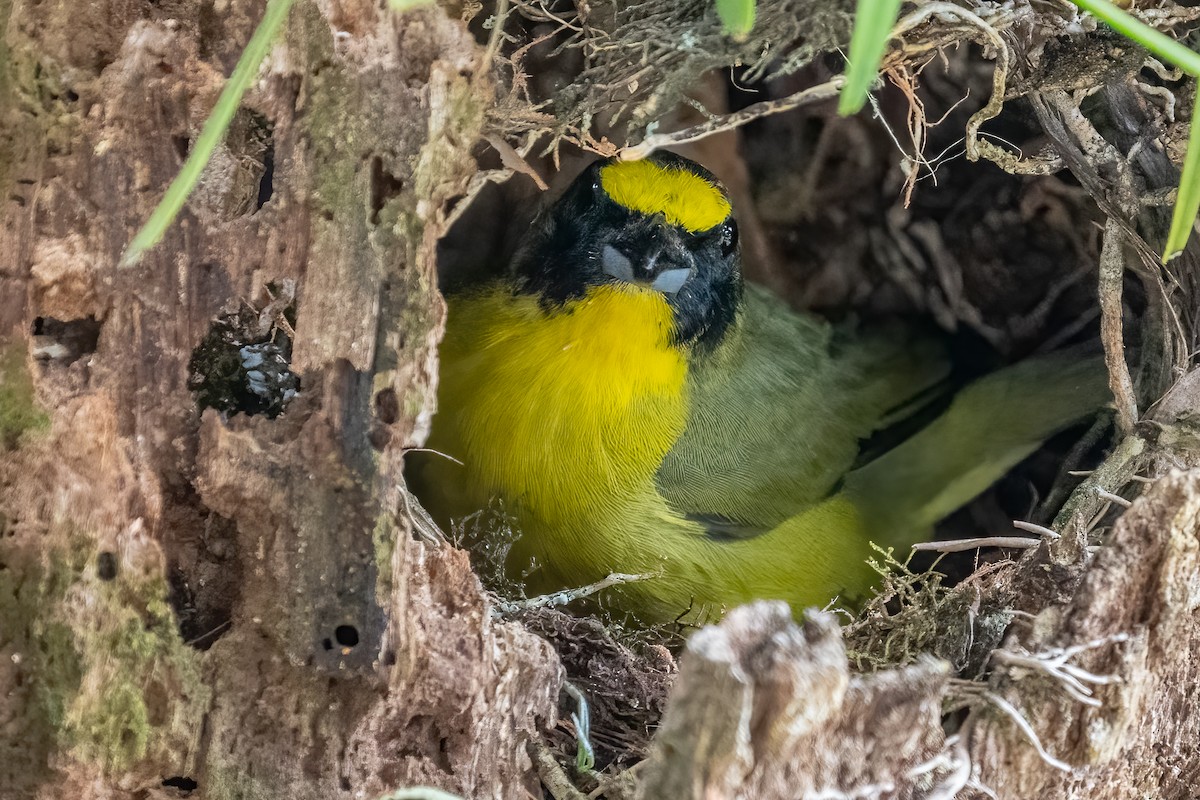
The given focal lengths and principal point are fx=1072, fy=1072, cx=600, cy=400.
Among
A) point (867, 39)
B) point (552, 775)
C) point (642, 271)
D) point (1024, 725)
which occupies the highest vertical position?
point (867, 39)

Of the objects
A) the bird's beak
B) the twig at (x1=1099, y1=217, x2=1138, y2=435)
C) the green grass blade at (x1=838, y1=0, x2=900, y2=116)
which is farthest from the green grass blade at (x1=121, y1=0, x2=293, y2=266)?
the twig at (x1=1099, y1=217, x2=1138, y2=435)

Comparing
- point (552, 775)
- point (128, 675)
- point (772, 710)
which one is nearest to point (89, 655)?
point (128, 675)

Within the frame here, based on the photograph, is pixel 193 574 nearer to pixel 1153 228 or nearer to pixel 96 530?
pixel 96 530

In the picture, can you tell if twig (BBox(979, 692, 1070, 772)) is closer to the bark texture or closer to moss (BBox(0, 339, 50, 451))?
the bark texture

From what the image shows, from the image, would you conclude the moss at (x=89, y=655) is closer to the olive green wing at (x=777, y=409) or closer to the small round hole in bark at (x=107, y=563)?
the small round hole in bark at (x=107, y=563)

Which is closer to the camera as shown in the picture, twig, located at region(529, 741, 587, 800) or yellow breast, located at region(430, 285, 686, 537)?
twig, located at region(529, 741, 587, 800)

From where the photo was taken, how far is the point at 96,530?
5.09 feet

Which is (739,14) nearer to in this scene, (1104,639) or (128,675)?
(1104,639)

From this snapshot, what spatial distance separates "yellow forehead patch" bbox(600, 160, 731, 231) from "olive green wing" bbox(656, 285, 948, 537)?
379 millimetres

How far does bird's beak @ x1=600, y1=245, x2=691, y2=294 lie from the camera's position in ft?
8.27

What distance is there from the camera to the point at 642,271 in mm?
2520

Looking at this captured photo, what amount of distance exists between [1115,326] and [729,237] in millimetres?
1006

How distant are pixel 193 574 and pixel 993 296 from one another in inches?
109

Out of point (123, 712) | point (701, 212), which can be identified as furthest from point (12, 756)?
point (701, 212)
